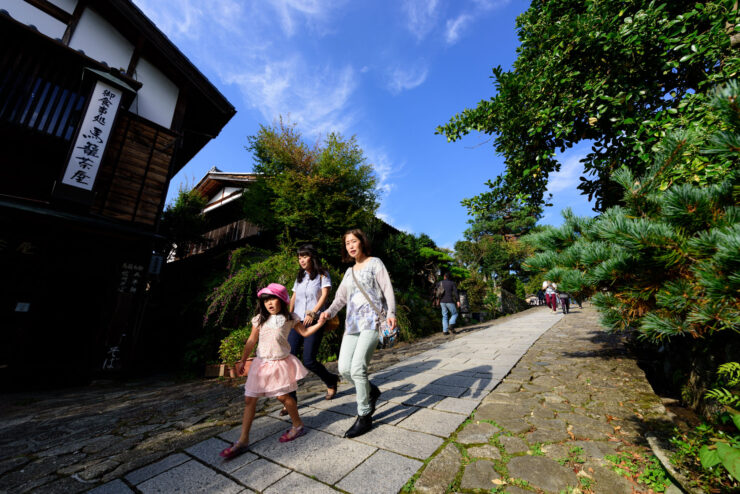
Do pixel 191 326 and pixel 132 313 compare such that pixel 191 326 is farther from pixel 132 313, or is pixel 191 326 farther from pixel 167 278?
pixel 167 278

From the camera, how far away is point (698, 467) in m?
1.88

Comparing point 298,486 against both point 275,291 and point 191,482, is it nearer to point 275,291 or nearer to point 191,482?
point 191,482

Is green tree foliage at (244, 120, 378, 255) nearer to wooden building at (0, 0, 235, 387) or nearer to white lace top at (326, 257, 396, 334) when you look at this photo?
wooden building at (0, 0, 235, 387)

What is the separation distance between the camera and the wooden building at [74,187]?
5930mm

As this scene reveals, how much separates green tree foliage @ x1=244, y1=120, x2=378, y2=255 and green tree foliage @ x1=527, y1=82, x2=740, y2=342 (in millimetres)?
6959

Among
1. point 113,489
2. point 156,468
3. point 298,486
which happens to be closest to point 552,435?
point 298,486

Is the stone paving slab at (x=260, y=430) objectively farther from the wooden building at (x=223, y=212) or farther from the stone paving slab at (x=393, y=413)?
the wooden building at (x=223, y=212)

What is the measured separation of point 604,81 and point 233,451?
6.27m

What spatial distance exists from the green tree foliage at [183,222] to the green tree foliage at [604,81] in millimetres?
11544

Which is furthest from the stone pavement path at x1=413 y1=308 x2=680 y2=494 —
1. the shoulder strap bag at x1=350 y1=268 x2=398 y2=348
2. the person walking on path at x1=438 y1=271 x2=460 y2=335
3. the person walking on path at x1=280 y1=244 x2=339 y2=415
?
the person walking on path at x1=438 y1=271 x2=460 y2=335

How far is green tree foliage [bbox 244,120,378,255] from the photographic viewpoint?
338 inches

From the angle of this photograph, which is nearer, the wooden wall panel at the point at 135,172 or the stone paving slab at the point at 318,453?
the stone paving slab at the point at 318,453

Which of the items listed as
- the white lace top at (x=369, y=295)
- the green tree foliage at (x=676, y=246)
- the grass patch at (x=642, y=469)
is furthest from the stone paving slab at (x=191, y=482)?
the green tree foliage at (x=676, y=246)

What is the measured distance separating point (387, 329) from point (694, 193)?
7.59ft
